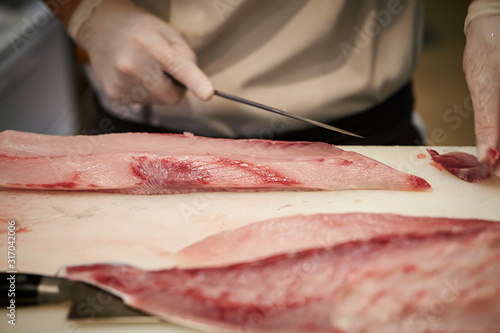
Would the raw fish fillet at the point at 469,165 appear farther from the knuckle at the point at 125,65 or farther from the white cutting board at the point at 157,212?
the knuckle at the point at 125,65

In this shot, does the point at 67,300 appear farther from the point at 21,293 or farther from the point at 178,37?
the point at 178,37

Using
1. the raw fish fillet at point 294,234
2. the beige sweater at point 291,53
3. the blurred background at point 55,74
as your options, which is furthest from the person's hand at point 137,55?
the blurred background at point 55,74

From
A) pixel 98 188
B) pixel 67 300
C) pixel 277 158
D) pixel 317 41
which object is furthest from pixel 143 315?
pixel 317 41

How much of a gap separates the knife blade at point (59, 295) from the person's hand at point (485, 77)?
1.08m

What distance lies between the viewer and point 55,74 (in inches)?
142

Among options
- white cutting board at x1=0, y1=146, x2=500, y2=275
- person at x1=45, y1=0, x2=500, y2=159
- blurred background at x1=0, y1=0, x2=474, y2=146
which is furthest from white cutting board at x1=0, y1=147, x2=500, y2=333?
blurred background at x1=0, y1=0, x2=474, y2=146

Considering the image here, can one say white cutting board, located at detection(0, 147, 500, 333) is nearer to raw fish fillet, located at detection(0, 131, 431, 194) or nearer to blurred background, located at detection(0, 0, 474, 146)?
raw fish fillet, located at detection(0, 131, 431, 194)

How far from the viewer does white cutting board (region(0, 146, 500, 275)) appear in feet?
3.30

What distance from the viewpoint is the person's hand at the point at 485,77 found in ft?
4.12

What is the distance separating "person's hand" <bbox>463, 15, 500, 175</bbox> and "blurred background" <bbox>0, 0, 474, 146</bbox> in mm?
1403

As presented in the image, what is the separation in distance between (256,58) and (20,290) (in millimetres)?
1149

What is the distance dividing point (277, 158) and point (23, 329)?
2.59 ft

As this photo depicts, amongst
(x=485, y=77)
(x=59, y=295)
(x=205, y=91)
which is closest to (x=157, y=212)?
(x=59, y=295)

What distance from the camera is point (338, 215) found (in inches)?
40.6
